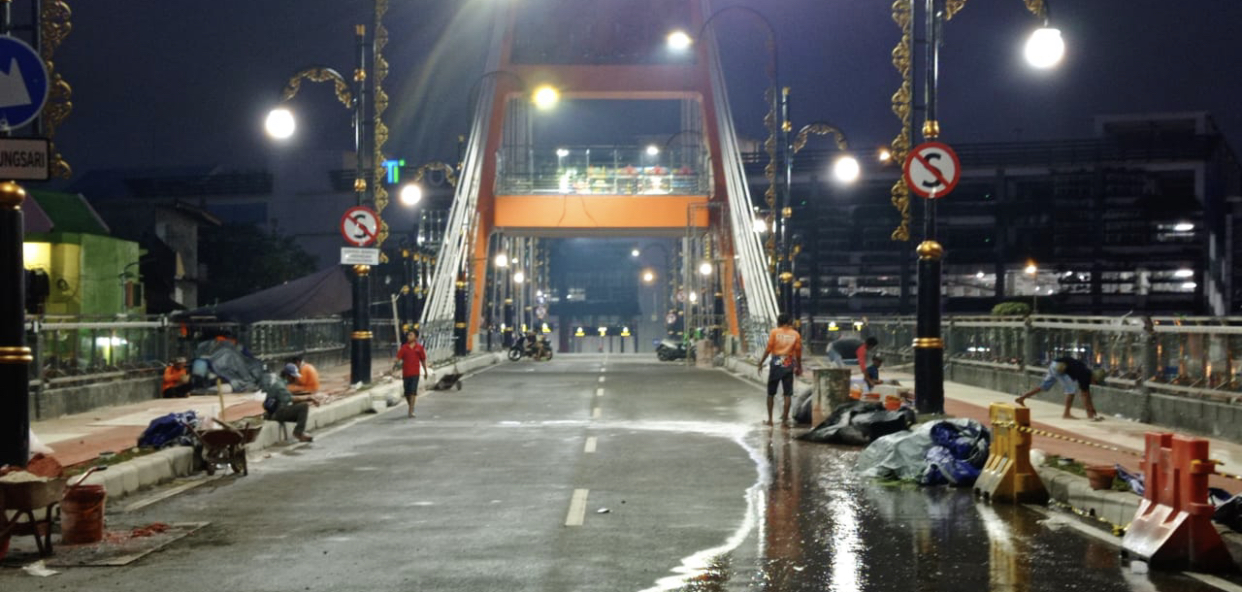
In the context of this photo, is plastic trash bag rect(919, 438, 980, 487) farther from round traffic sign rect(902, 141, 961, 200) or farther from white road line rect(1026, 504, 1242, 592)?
round traffic sign rect(902, 141, 961, 200)

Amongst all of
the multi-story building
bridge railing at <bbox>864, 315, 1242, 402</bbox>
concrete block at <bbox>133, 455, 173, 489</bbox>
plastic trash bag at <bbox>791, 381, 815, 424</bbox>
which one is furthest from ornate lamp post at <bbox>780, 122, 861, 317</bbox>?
the multi-story building

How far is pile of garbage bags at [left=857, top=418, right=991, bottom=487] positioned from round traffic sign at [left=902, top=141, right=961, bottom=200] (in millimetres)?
4525

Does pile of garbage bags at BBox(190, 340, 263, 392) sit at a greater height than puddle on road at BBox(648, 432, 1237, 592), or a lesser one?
greater

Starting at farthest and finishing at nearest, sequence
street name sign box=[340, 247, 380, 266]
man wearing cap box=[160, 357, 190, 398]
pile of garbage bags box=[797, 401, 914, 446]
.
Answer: man wearing cap box=[160, 357, 190, 398] → street name sign box=[340, 247, 380, 266] → pile of garbage bags box=[797, 401, 914, 446]

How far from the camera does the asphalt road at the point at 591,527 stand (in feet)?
25.4

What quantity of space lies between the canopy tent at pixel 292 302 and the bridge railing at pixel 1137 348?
16478 millimetres

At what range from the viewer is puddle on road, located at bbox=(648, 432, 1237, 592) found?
7586 millimetres

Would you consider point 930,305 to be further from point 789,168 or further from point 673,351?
point 673,351

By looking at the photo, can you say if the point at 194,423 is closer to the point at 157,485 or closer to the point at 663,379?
the point at 157,485

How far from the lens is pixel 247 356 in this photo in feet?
95.6

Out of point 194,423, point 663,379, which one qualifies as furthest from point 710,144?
point 194,423

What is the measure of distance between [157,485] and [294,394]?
5808 mm

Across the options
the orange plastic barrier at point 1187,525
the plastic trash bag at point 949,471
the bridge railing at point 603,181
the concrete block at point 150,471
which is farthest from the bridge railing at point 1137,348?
the bridge railing at point 603,181

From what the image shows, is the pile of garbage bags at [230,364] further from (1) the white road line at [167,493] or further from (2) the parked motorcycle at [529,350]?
(2) the parked motorcycle at [529,350]
